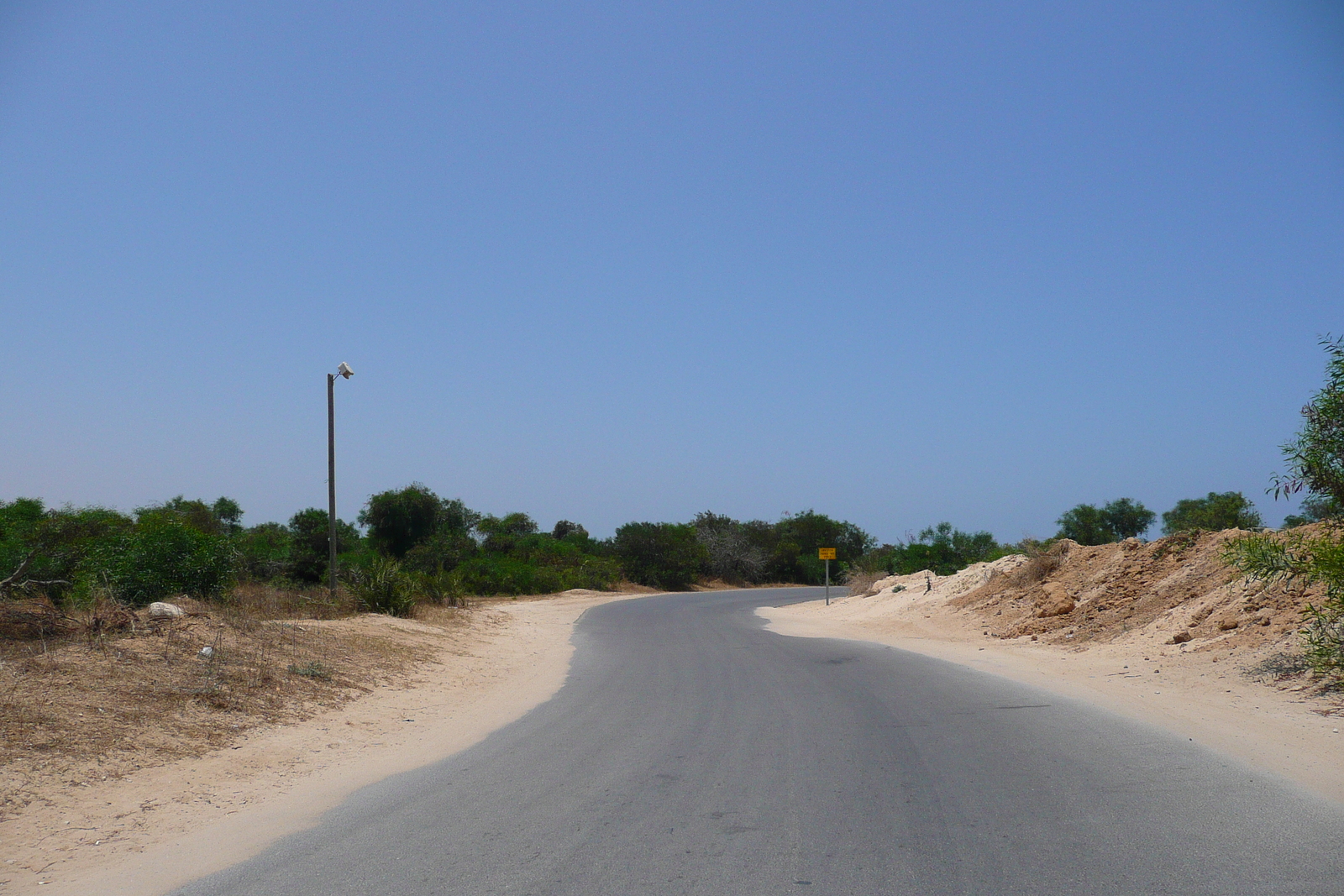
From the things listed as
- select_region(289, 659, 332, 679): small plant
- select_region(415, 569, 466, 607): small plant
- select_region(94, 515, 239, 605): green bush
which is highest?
select_region(94, 515, 239, 605): green bush

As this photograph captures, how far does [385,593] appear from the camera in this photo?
70.2 ft

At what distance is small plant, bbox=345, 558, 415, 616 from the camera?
21.2 metres

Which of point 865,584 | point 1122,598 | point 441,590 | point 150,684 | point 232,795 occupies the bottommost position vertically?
point 865,584

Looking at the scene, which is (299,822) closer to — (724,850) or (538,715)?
(724,850)

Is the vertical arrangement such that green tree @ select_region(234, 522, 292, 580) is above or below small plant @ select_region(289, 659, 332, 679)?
above

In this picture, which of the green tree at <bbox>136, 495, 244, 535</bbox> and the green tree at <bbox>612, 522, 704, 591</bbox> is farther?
the green tree at <bbox>612, 522, 704, 591</bbox>

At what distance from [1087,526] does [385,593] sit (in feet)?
116

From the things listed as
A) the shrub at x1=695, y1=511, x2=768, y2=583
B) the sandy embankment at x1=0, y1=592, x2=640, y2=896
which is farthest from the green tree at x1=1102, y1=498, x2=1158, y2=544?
the sandy embankment at x1=0, y1=592, x2=640, y2=896

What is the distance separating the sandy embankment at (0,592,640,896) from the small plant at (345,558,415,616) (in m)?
8.32

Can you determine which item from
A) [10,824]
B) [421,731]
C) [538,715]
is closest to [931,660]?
[538,715]

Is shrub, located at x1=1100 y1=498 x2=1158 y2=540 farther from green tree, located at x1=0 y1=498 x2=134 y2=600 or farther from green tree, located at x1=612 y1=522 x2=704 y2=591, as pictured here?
green tree, located at x1=0 y1=498 x2=134 y2=600

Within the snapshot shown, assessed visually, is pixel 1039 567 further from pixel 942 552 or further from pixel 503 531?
pixel 503 531

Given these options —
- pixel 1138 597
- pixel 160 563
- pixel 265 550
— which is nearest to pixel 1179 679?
pixel 1138 597

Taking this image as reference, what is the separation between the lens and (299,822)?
630 cm
